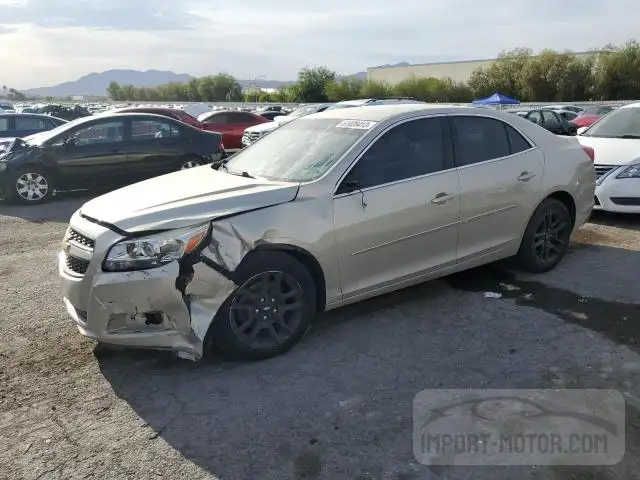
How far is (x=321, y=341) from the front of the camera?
4.27 metres

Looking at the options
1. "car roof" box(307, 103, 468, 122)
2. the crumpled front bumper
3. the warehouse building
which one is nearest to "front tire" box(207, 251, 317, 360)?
the crumpled front bumper

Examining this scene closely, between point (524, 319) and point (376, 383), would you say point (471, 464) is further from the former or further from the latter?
point (524, 319)

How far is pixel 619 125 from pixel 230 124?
1287 centimetres

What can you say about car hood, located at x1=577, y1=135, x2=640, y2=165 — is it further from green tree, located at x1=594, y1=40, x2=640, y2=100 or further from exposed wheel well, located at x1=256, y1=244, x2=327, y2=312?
green tree, located at x1=594, y1=40, x2=640, y2=100

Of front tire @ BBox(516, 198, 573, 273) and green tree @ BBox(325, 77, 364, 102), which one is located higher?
green tree @ BBox(325, 77, 364, 102)

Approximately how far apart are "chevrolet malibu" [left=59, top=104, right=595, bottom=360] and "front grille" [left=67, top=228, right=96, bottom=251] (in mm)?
14

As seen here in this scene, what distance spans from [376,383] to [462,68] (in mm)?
62065

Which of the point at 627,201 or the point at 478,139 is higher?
the point at 478,139

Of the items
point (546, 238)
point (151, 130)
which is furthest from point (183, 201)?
point (151, 130)

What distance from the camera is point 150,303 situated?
357cm

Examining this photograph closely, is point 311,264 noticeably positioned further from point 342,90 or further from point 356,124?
point 342,90

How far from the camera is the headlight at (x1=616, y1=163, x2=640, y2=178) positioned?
7.36m

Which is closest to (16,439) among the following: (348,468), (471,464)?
(348,468)

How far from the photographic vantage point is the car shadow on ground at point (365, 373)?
3.00 metres
